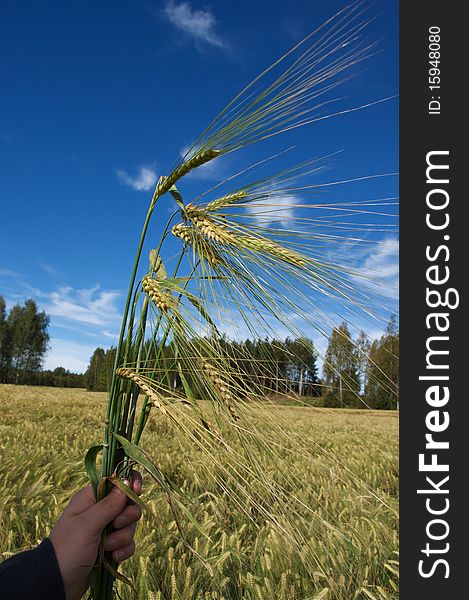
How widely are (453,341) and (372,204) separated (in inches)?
37.0

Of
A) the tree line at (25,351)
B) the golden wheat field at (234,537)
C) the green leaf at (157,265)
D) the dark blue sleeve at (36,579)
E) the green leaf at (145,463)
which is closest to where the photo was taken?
the green leaf at (145,463)

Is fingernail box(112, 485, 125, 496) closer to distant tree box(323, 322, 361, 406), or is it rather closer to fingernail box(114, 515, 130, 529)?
fingernail box(114, 515, 130, 529)

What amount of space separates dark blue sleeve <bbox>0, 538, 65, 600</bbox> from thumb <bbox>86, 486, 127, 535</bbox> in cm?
A: 15

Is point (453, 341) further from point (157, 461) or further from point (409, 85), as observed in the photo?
point (157, 461)

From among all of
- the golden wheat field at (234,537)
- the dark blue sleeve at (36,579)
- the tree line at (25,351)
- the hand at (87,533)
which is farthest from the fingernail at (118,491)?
the tree line at (25,351)

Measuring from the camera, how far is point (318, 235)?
1256 millimetres

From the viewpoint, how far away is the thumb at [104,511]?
113 centimetres

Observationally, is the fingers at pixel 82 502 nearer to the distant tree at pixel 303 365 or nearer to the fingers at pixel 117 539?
the fingers at pixel 117 539

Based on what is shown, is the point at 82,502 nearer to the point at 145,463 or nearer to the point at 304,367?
the point at 145,463

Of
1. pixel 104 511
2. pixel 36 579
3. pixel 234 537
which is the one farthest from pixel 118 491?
pixel 234 537

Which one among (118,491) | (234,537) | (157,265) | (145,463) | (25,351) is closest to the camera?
(145,463)

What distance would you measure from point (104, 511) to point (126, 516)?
79 mm

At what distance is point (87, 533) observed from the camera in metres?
1.13

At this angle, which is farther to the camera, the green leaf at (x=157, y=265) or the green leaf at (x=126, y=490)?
the green leaf at (x=157, y=265)
